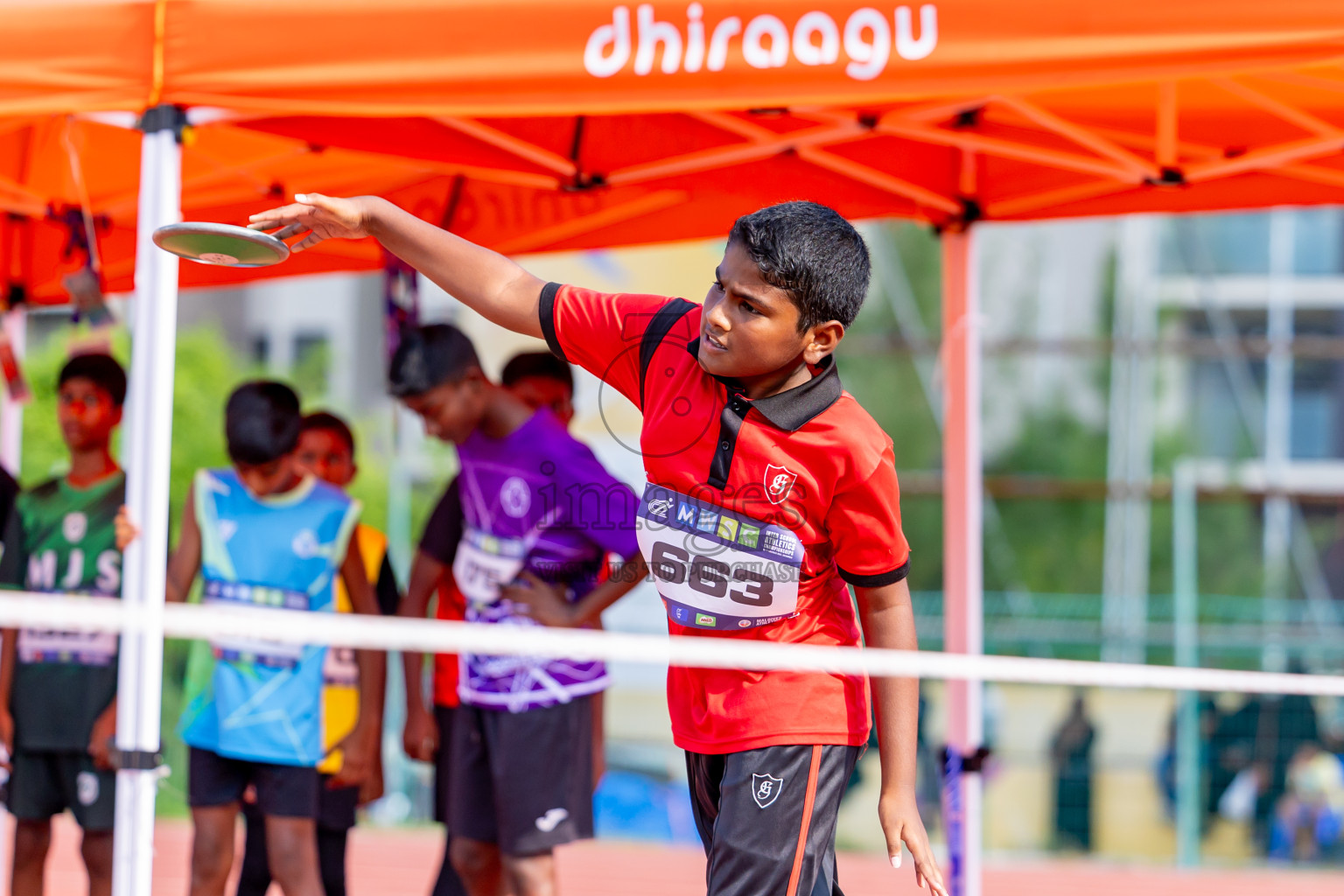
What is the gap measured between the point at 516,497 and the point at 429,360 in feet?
1.37

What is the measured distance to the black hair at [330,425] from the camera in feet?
14.7

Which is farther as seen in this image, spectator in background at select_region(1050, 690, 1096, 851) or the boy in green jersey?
spectator in background at select_region(1050, 690, 1096, 851)

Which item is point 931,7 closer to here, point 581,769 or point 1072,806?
point 581,769

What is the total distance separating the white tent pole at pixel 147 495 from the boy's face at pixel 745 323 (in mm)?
1428

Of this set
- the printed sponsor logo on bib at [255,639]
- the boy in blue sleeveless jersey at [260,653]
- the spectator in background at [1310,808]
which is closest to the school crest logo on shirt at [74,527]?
the boy in blue sleeveless jersey at [260,653]

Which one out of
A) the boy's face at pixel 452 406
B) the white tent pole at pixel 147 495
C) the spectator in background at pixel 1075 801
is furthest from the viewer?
the spectator in background at pixel 1075 801

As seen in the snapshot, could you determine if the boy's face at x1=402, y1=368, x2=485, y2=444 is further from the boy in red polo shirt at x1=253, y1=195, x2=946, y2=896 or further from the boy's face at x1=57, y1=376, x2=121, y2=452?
the boy in red polo shirt at x1=253, y1=195, x2=946, y2=896

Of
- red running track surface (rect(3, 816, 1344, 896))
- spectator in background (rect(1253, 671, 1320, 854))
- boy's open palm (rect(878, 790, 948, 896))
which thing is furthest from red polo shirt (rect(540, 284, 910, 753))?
spectator in background (rect(1253, 671, 1320, 854))

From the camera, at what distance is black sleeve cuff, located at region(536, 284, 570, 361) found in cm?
220

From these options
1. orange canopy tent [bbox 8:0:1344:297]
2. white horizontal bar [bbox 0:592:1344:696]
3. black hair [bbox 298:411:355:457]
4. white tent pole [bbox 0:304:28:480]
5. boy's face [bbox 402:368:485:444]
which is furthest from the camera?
white tent pole [bbox 0:304:28:480]

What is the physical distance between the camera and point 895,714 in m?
2.15

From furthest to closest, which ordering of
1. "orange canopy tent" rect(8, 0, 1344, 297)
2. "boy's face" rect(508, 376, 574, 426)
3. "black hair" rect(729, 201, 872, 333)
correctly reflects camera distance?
1. "boy's face" rect(508, 376, 574, 426)
2. "orange canopy tent" rect(8, 0, 1344, 297)
3. "black hair" rect(729, 201, 872, 333)

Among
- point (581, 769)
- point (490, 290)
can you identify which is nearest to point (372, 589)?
point (581, 769)

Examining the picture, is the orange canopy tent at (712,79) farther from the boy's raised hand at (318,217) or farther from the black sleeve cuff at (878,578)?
the black sleeve cuff at (878,578)
